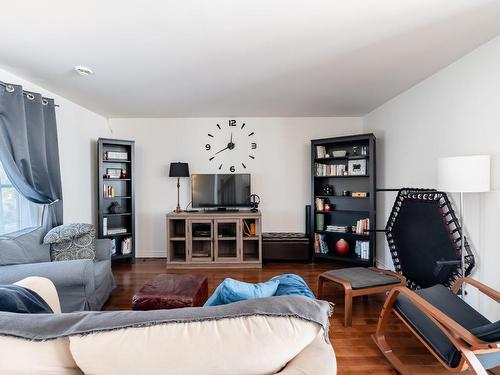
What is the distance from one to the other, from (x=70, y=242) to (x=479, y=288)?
11.5 ft

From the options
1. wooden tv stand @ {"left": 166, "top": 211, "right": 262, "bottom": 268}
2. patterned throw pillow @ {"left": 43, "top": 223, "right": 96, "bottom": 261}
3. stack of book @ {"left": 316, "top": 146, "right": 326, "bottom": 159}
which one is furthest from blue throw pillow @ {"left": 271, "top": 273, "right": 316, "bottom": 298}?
stack of book @ {"left": 316, "top": 146, "right": 326, "bottom": 159}

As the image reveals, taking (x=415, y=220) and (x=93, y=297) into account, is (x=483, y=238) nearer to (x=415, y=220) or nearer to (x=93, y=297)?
(x=415, y=220)

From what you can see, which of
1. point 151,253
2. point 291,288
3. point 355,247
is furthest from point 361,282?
point 151,253

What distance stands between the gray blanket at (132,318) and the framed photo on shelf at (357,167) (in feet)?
10.7

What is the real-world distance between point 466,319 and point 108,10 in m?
2.95

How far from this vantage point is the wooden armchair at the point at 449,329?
1.35m

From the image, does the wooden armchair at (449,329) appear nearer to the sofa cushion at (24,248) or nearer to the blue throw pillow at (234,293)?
the blue throw pillow at (234,293)

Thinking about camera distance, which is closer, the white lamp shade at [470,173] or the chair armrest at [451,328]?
the chair armrest at [451,328]

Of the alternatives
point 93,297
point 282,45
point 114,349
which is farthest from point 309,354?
point 93,297

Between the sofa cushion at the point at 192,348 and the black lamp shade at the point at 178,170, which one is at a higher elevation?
the black lamp shade at the point at 178,170

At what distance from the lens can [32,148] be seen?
2.67 m

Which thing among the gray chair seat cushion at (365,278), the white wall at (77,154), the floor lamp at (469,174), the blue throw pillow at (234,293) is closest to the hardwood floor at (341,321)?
the gray chair seat cushion at (365,278)

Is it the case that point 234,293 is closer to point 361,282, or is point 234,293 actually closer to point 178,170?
point 361,282

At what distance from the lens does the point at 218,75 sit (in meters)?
2.66
